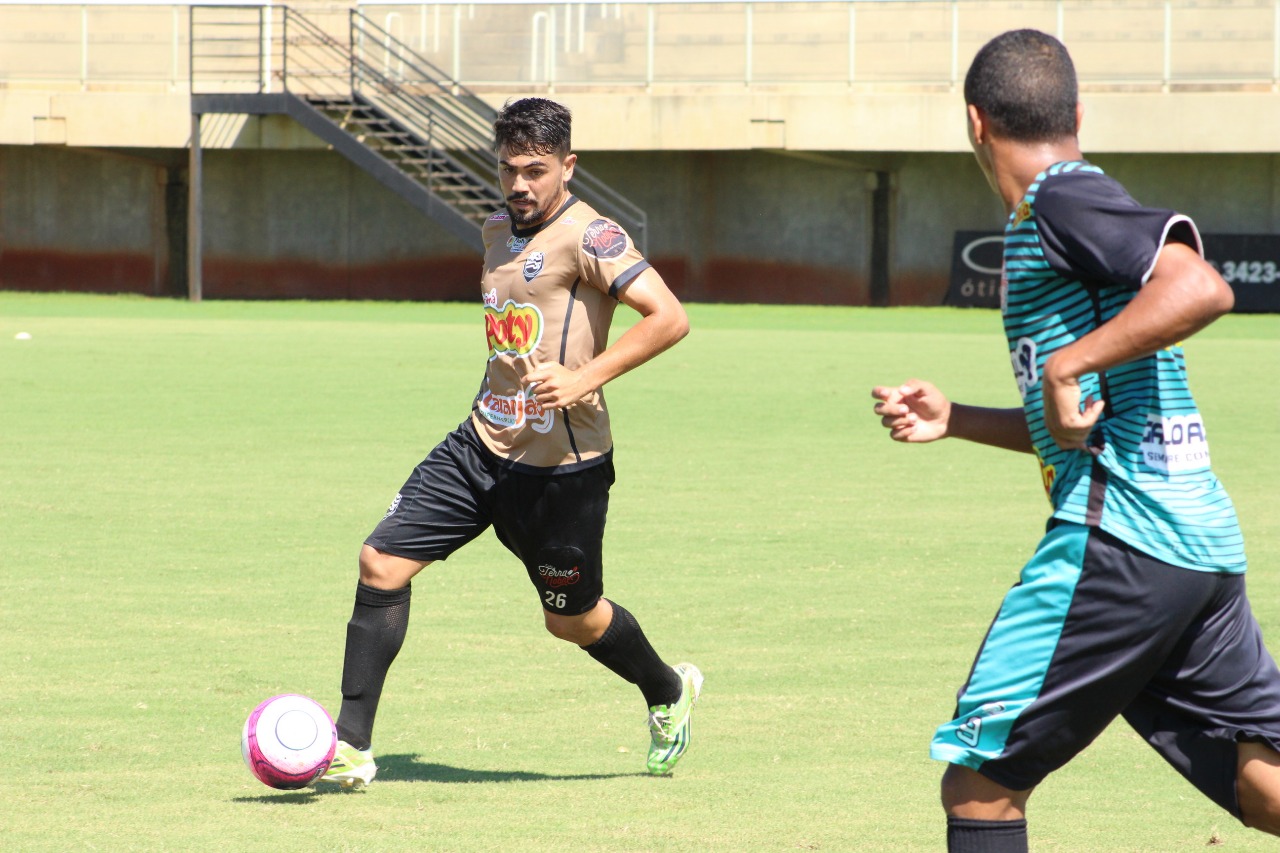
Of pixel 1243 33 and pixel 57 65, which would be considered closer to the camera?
pixel 1243 33

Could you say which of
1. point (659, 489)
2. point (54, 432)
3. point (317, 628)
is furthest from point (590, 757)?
point (54, 432)

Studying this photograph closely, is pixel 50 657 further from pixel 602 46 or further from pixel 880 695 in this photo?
pixel 602 46

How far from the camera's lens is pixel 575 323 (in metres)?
5.58

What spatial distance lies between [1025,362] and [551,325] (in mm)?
2145

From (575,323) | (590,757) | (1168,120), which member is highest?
(1168,120)

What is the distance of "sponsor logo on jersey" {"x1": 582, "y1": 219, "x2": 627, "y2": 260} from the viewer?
5523 millimetres

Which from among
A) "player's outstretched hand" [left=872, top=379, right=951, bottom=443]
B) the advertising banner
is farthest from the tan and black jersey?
the advertising banner

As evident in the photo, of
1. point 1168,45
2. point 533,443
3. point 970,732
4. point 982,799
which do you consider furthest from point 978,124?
point 1168,45

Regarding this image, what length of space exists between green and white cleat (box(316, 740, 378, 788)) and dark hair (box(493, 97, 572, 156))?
1.86m

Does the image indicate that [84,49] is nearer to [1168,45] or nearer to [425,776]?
[1168,45]

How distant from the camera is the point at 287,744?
17.2 ft

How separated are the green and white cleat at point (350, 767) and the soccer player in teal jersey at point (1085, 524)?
7.26 ft

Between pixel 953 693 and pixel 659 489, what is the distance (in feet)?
17.9

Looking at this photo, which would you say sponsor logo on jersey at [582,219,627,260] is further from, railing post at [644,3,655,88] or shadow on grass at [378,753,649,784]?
railing post at [644,3,655,88]
